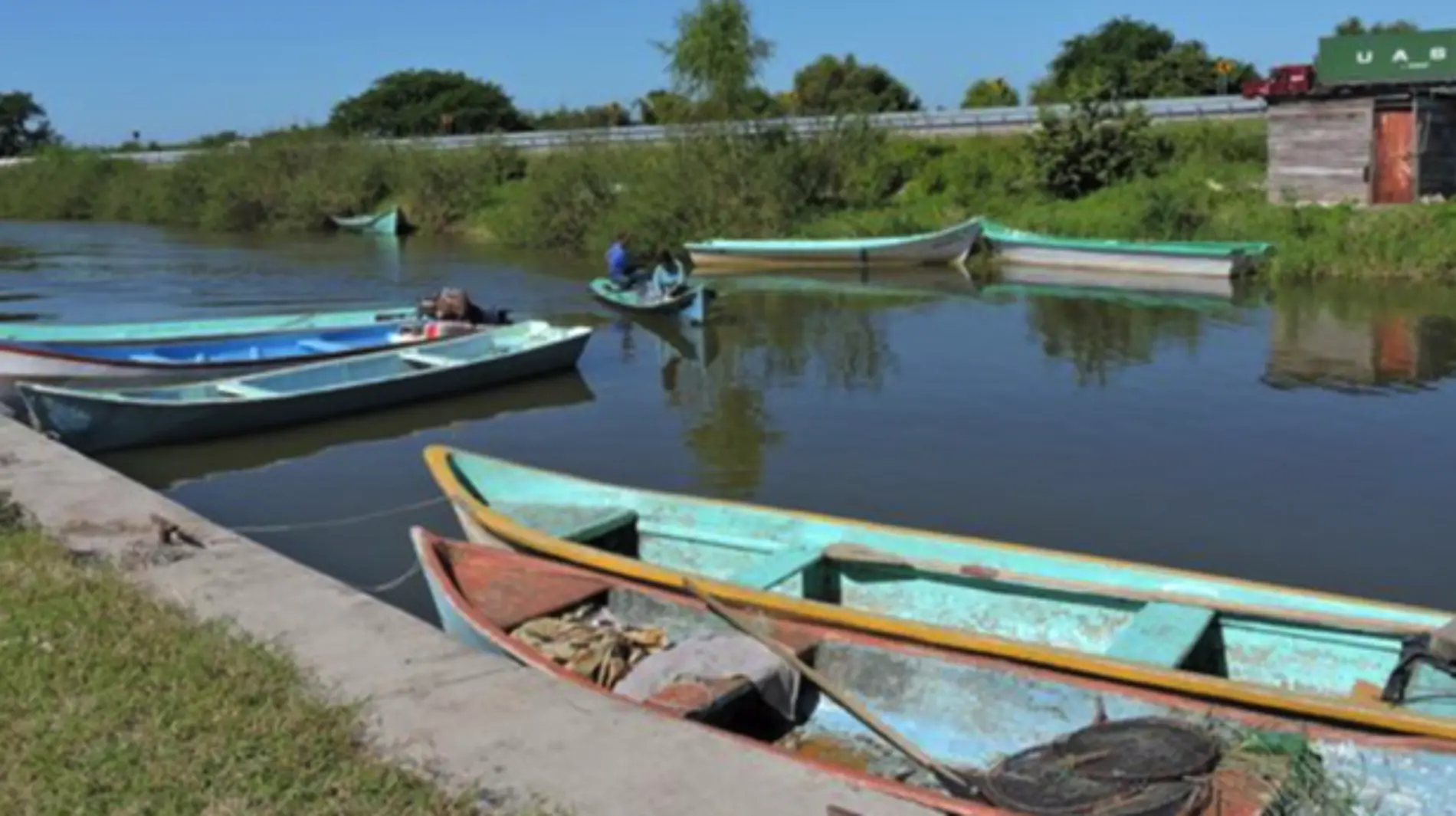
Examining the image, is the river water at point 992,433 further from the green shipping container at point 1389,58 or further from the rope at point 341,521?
the green shipping container at point 1389,58

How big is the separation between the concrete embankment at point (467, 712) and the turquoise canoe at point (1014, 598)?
1.17 m

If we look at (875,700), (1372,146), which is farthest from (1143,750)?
(1372,146)

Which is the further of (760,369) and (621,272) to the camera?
(621,272)

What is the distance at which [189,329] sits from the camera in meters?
17.8

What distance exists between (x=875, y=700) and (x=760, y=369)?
12.6 meters

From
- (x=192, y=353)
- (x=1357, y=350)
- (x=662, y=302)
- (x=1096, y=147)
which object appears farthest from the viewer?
(x=1096, y=147)

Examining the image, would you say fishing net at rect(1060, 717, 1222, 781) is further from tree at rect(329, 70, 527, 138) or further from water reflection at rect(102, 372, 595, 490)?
tree at rect(329, 70, 527, 138)

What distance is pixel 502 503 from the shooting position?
8984mm

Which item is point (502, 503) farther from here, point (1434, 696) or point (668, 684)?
point (1434, 696)

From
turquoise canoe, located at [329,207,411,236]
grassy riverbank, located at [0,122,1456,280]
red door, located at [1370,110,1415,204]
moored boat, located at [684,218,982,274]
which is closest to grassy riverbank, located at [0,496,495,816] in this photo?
grassy riverbank, located at [0,122,1456,280]

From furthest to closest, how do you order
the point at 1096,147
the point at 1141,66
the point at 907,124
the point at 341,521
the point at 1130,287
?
the point at 1141,66
the point at 907,124
the point at 1096,147
the point at 1130,287
the point at 341,521

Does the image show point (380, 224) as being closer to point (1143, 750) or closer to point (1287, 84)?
point (1287, 84)

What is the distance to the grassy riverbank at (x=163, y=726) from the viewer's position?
15.6 ft

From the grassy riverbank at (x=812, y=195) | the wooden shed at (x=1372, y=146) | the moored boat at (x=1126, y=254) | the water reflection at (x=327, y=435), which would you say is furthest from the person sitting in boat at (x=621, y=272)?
the wooden shed at (x=1372, y=146)
